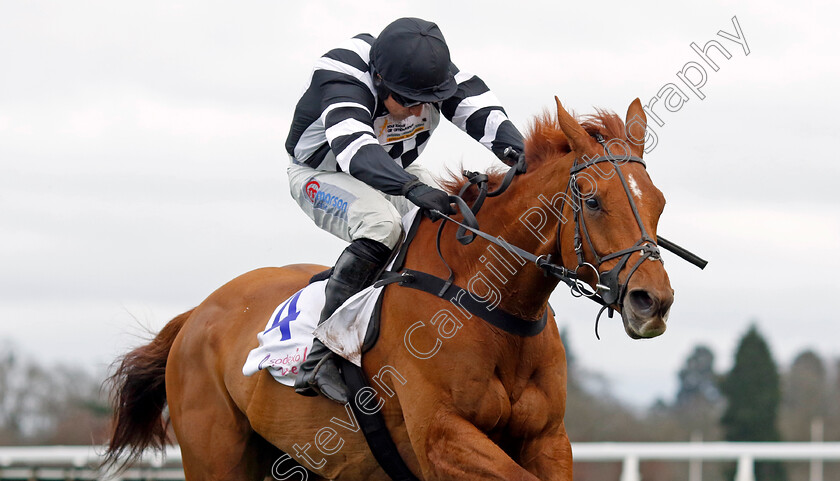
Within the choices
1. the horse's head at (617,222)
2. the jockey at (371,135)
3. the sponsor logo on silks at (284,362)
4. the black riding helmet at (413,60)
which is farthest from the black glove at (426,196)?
the sponsor logo on silks at (284,362)

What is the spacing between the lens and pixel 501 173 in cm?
500

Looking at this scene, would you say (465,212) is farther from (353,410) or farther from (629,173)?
(353,410)

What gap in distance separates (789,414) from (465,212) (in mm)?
31041

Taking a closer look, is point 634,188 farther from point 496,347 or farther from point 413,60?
point 413,60

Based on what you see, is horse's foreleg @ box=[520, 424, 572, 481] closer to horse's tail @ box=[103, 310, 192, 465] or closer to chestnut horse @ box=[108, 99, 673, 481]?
chestnut horse @ box=[108, 99, 673, 481]

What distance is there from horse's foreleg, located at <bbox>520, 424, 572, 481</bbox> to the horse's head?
0.88m

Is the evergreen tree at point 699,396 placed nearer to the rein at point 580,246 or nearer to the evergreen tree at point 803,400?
the evergreen tree at point 803,400

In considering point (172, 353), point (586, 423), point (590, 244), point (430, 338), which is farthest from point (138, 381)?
point (586, 423)

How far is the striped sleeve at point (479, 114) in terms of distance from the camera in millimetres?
5453

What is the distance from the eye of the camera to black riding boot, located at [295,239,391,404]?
5.10m

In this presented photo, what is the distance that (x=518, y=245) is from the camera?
4664 millimetres

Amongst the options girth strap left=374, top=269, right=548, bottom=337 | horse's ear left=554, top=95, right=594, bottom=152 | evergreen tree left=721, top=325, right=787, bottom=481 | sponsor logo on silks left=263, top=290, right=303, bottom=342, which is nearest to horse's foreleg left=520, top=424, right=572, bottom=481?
girth strap left=374, top=269, right=548, bottom=337

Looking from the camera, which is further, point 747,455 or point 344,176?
point 747,455

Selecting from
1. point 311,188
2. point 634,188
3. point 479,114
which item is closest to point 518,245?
point 634,188
